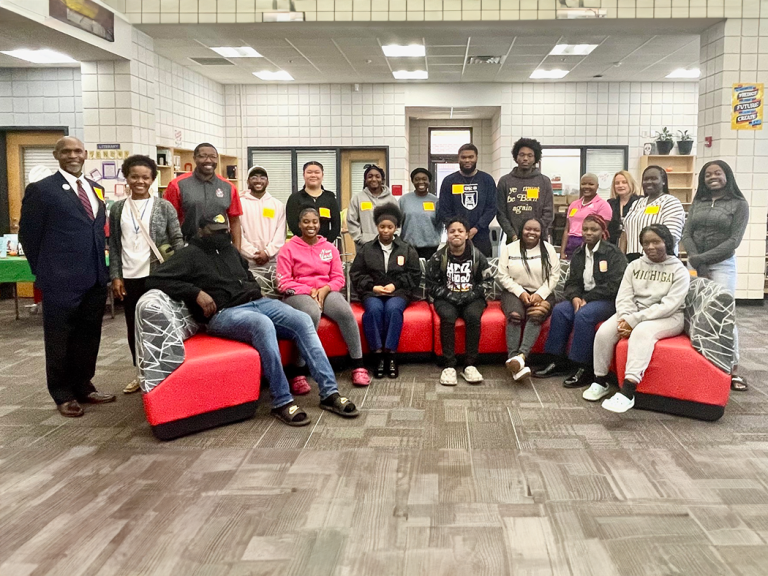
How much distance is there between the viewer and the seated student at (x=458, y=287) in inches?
173

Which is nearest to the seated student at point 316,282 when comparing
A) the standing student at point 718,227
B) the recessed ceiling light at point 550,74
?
the standing student at point 718,227

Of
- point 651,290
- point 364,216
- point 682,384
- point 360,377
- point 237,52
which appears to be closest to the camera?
point 682,384

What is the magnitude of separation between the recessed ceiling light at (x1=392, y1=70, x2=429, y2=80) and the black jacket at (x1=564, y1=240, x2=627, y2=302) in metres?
6.15

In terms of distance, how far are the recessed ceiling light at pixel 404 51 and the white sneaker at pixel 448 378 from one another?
5.12m

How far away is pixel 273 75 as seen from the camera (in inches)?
387

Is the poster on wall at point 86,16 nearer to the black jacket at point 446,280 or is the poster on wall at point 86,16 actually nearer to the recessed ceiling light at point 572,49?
the black jacket at point 446,280

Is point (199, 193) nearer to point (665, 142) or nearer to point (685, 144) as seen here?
point (665, 142)

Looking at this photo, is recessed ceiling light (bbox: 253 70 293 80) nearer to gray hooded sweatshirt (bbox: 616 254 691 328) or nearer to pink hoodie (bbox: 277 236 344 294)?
pink hoodie (bbox: 277 236 344 294)

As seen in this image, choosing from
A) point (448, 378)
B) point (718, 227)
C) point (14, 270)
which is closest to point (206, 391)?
point (448, 378)

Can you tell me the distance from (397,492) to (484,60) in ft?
24.7

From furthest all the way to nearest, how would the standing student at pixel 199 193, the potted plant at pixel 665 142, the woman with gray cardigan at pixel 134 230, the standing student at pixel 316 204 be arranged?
1. the potted plant at pixel 665 142
2. the standing student at pixel 316 204
3. the standing student at pixel 199 193
4. the woman with gray cardigan at pixel 134 230

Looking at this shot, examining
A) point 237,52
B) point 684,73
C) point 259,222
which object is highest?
point 684,73

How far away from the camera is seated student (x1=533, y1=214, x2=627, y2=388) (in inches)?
161

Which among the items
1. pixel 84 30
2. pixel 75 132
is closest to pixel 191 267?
pixel 84 30
